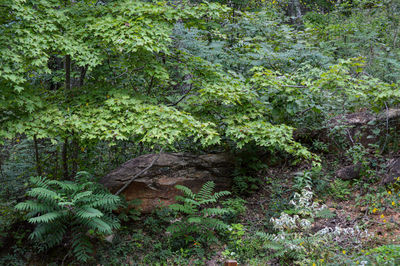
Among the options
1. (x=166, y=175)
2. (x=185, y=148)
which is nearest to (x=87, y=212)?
(x=166, y=175)

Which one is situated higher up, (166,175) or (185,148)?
(185,148)

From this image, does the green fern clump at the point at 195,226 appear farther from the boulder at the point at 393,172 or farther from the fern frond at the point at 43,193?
the boulder at the point at 393,172

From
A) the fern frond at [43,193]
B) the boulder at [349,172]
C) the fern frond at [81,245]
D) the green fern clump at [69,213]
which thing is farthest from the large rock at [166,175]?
the boulder at [349,172]

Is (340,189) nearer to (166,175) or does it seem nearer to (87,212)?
(166,175)

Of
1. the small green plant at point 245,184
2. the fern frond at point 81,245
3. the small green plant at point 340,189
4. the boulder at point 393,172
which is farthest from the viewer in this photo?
the small green plant at point 245,184

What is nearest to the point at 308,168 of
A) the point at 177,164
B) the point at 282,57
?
the point at 282,57

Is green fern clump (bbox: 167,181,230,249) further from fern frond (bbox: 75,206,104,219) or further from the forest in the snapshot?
fern frond (bbox: 75,206,104,219)

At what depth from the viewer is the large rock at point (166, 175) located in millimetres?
5859

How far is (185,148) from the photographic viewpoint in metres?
7.07

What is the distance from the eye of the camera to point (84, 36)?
462cm

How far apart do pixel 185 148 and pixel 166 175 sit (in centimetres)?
113

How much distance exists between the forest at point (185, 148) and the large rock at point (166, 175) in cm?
3

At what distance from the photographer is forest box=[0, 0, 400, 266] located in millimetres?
4289

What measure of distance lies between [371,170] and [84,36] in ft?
18.5
